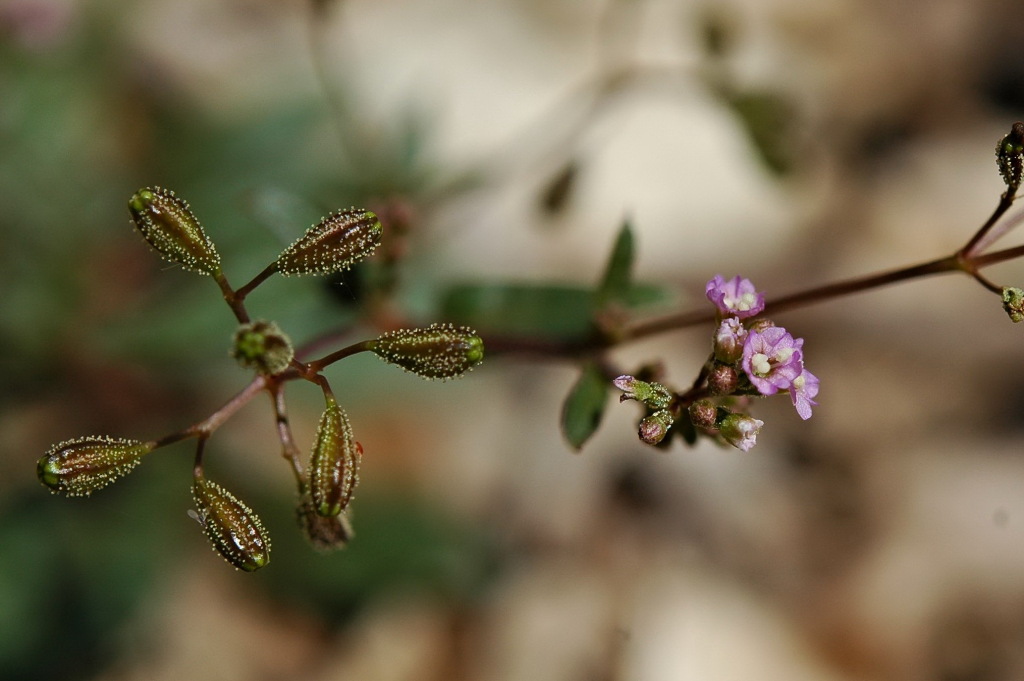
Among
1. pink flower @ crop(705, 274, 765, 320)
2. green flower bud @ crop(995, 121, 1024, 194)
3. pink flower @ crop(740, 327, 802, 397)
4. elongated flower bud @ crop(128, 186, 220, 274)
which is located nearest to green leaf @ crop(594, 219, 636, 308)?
pink flower @ crop(705, 274, 765, 320)

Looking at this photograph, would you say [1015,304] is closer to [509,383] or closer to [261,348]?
[261,348]

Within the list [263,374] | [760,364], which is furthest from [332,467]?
[760,364]

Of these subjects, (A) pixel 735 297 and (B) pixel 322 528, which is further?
(B) pixel 322 528

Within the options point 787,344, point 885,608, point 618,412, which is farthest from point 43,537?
point 885,608

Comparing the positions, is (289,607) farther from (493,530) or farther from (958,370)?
(958,370)

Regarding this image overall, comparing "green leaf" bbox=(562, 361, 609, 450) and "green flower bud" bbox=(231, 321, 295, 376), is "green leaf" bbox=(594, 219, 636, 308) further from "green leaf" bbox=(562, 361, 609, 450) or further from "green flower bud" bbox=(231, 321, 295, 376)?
"green flower bud" bbox=(231, 321, 295, 376)

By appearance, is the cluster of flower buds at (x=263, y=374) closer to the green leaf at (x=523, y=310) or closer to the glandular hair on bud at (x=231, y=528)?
the glandular hair on bud at (x=231, y=528)
